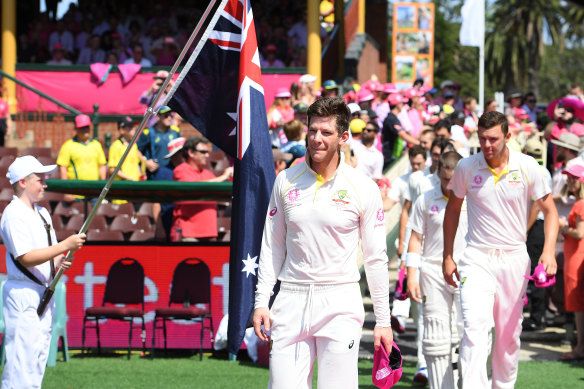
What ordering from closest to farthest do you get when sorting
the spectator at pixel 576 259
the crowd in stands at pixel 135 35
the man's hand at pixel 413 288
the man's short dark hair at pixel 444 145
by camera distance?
the man's hand at pixel 413 288, the man's short dark hair at pixel 444 145, the spectator at pixel 576 259, the crowd in stands at pixel 135 35

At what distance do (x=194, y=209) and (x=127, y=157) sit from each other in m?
2.54

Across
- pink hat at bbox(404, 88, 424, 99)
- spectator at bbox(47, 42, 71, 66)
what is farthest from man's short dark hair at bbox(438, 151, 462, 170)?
spectator at bbox(47, 42, 71, 66)

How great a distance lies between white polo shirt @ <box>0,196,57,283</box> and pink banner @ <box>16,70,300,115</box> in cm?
1321

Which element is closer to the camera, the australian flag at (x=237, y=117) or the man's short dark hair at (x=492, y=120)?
the australian flag at (x=237, y=117)

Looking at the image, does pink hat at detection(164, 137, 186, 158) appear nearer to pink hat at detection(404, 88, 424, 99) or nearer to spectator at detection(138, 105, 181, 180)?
spectator at detection(138, 105, 181, 180)

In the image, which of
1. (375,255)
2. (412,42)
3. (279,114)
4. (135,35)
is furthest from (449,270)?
(412,42)

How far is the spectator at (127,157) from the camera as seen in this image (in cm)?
1474

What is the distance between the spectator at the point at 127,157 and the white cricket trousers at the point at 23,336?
6.65 m

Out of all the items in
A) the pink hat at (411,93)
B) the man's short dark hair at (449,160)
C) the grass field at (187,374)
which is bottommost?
the grass field at (187,374)

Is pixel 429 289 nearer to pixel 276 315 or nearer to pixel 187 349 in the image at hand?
pixel 276 315

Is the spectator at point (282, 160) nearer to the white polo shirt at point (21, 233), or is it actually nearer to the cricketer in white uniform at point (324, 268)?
the white polo shirt at point (21, 233)

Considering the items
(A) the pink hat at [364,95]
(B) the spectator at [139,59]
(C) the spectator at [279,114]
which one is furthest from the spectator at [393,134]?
(B) the spectator at [139,59]

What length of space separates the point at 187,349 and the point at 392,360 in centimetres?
660

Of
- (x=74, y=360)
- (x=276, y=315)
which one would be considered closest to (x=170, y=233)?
(x=74, y=360)
